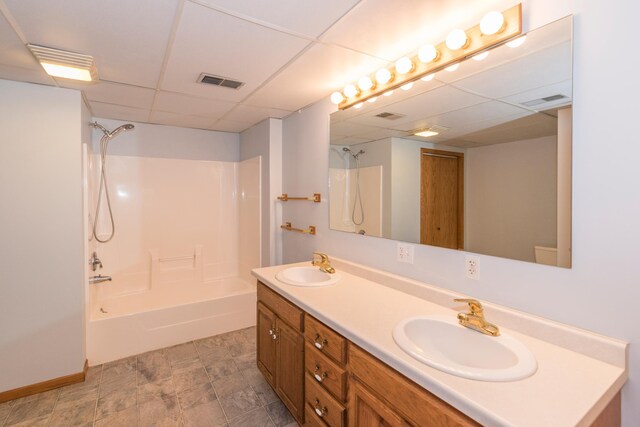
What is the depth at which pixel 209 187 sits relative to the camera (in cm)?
382

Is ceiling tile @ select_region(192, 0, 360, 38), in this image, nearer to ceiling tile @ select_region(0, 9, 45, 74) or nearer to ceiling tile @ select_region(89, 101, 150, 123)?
ceiling tile @ select_region(0, 9, 45, 74)

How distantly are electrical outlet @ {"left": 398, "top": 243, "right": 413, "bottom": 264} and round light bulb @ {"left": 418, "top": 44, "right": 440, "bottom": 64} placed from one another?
98cm

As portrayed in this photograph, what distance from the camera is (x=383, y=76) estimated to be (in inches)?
70.6

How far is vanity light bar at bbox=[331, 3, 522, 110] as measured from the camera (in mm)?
1225

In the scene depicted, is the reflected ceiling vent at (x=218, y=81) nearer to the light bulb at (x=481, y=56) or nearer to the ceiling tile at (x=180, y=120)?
the ceiling tile at (x=180, y=120)

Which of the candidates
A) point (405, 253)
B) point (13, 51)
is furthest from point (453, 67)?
point (13, 51)

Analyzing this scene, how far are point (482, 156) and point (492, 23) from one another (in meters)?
0.54

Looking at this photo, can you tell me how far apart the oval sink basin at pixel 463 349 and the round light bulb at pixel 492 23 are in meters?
1.21

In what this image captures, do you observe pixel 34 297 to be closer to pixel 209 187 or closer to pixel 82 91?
pixel 82 91

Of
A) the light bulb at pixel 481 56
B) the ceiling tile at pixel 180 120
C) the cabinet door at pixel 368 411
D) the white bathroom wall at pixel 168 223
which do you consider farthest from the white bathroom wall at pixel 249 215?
the light bulb at pixel 481 56

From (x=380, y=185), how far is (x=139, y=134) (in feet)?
9.33

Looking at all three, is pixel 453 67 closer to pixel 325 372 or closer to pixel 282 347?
pixel 325 372

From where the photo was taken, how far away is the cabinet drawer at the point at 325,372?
1.36 metres

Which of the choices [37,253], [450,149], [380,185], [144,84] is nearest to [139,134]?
[144,84]
